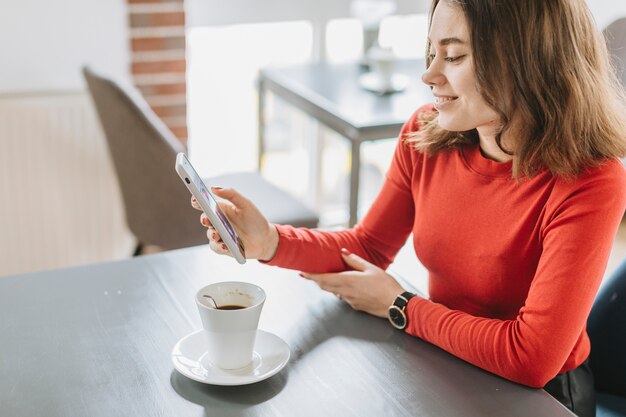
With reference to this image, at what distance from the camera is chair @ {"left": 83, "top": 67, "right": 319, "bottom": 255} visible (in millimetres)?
2123

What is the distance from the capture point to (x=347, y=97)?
246 cm

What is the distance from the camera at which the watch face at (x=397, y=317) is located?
119cm

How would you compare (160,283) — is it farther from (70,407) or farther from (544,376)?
(544,376)

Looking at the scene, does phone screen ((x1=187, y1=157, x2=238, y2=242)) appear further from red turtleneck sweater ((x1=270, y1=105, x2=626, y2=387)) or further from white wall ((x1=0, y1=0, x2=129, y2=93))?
white wall ((x1=0, y1=0, x2=129, y2=93))

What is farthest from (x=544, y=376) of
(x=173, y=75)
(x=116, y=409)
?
(x=173, y=75)

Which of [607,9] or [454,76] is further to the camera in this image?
[607,9]

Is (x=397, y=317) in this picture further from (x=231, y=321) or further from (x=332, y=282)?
(x=231, y=321)

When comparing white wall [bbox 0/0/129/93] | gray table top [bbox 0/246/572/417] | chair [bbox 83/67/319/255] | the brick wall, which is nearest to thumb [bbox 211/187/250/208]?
gray table top [bbox 0/246/572/417]

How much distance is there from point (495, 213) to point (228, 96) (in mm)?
1991

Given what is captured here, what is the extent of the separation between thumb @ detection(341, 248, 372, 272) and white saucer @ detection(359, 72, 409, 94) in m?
1.27

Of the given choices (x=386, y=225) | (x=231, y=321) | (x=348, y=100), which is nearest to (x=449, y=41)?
(x=386, y=225)

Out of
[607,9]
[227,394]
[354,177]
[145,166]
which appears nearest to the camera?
[227,394]

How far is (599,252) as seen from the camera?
3.66 feet

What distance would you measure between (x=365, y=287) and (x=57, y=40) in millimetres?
1672
